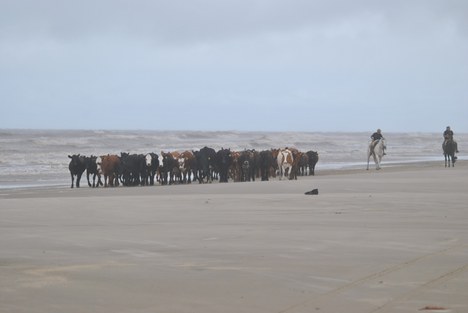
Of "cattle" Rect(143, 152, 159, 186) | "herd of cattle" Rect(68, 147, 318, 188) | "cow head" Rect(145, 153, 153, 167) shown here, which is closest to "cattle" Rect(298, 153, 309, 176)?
"herd of cattle" Rect(68, 147, 318, 188)

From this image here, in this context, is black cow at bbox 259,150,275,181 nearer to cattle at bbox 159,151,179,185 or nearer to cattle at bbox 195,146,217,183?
cattle at bbox 195,146,217,183

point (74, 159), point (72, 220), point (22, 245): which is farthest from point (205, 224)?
point (74, 159)

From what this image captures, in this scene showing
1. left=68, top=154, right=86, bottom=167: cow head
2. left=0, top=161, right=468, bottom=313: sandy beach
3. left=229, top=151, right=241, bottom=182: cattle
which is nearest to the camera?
left=0, top=161, right=468, bottom=313: sandy beach

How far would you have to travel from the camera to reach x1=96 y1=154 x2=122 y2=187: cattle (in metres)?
28.4

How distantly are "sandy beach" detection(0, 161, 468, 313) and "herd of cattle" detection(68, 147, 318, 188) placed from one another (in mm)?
13535

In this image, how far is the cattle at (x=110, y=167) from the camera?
93.2 ft

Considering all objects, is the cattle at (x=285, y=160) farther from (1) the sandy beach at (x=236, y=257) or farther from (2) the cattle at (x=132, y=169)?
(1) the sandy beach at (x=236, y=257)

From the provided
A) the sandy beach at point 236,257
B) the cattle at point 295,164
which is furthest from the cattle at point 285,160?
the sandy beach at point 236,257

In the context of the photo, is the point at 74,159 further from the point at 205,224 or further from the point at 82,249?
the point at 82,249

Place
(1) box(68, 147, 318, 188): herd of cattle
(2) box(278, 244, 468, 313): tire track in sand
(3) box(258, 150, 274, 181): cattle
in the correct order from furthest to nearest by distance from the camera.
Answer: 1. (3) box(258, 150, 274, 181): cattle
2. (1) box(68, 147, 318, 188): herd of cattle
3. (2) box(278, 244, 468, 313): tire track in sand

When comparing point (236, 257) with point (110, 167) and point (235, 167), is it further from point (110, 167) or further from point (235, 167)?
point (235, 167)

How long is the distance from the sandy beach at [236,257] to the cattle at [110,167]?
13.4 metres

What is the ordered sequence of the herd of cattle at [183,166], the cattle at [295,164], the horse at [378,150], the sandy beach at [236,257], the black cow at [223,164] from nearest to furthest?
the sandy beach at [236,257]
the herd of cattle at [183,166]
the cattle at [295,164]
the black cow at [223,164]
the horse at [378,150]

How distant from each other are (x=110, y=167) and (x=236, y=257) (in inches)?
804
